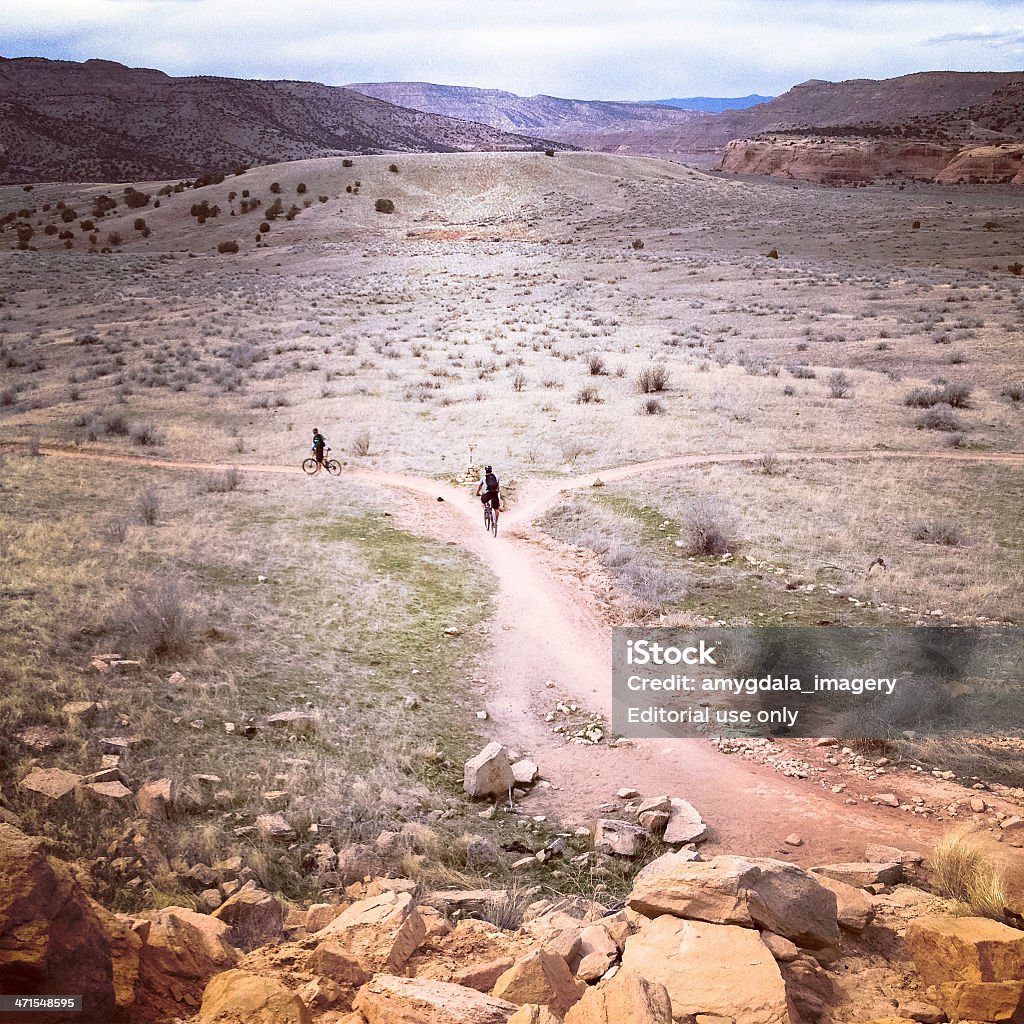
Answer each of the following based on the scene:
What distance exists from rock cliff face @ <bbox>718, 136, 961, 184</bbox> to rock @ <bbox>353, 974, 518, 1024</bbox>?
112m

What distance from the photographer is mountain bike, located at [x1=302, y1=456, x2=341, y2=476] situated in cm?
1978

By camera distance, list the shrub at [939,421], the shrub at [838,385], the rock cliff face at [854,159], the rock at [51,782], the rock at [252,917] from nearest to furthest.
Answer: the rock at [252,917], the rock at [51,782], the shrub at [939,421], the shrub at [838,385], the rock cliff face at [854,159]

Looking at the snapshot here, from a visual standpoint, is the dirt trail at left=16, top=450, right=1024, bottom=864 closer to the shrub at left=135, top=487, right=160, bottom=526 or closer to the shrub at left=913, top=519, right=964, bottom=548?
the shrub at left=135, top=487, right=160, bottom=526

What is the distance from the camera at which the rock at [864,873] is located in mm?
6562

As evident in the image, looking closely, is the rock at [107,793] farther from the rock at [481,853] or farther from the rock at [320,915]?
the rock at [481,853]

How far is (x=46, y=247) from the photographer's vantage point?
63.5 meters

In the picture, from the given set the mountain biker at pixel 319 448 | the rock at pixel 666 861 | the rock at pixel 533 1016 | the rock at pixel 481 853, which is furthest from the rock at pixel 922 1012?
the mountain biker at pixel 319 448

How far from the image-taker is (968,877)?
6199mm

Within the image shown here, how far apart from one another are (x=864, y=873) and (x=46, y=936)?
621 centimetres

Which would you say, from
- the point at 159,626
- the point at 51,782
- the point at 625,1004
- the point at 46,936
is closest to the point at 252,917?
the point at 46,936

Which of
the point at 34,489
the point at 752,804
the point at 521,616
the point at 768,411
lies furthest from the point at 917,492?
the point at 34,489

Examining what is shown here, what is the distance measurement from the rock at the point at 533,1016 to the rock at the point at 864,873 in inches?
148

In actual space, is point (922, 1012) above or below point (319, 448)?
below

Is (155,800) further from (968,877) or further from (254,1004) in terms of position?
(968,877)
